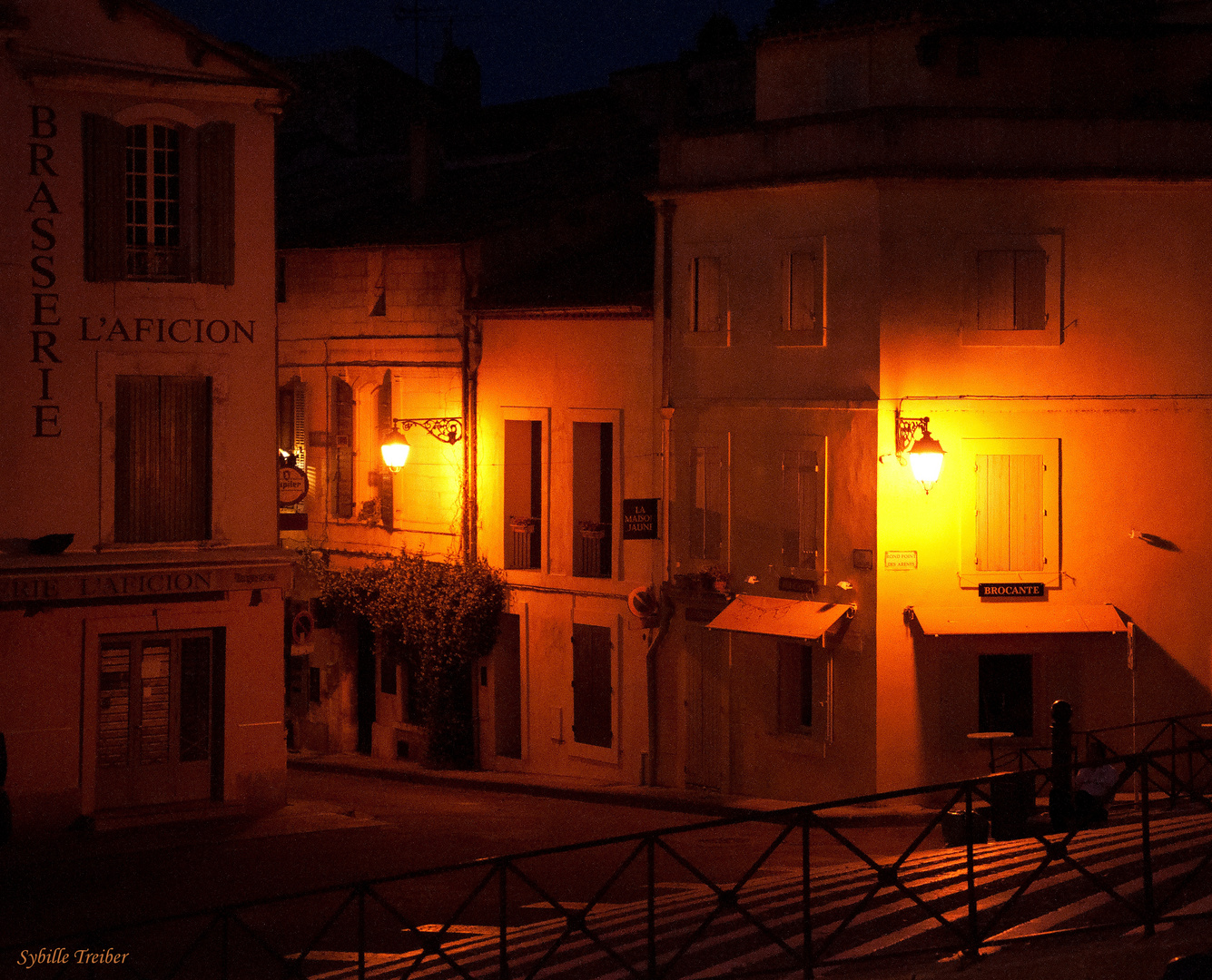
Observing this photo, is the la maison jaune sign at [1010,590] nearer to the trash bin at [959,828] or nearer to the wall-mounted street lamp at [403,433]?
the trash bin at [959,828]

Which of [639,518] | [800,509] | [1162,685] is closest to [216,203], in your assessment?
[639,518]

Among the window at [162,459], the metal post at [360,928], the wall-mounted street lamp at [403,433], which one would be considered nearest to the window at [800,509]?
the wall-mounted street lamp at [403,433]

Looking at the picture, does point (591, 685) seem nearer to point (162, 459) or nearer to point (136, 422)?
point (162, 459)

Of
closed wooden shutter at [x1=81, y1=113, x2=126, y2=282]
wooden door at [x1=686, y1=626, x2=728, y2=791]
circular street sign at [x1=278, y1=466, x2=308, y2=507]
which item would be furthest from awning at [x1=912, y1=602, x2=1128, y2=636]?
closed wooden shutter at [x1=81, y1=113, x2=126, y2=282]

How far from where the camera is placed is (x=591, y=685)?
77.7ft

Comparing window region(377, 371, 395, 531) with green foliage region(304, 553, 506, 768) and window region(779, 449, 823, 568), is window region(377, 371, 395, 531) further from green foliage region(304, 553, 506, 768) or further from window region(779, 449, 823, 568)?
window region(779, 449, 823, 568)

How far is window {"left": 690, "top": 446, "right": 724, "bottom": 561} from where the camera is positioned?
21344 millimetres

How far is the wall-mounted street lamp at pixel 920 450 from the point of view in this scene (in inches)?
749

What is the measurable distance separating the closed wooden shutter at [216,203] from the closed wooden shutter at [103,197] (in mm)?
881

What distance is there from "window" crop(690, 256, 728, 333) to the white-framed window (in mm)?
3292

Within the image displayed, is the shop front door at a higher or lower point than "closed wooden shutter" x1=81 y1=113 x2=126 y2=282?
lower

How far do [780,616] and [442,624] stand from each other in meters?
6.43

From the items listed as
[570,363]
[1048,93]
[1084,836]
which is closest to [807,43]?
[1048,93]

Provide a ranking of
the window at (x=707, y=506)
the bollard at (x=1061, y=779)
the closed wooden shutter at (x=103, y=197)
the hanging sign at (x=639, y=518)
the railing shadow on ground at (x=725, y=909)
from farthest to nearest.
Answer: the hanging sign at (x=639, y=518)
the window at (x=707, y=506)
the closed wooden shutter at (x=103, y=197)
the bollard at (x=1061, y=779)
the railing shadow on ground at (x=725, y=909)
